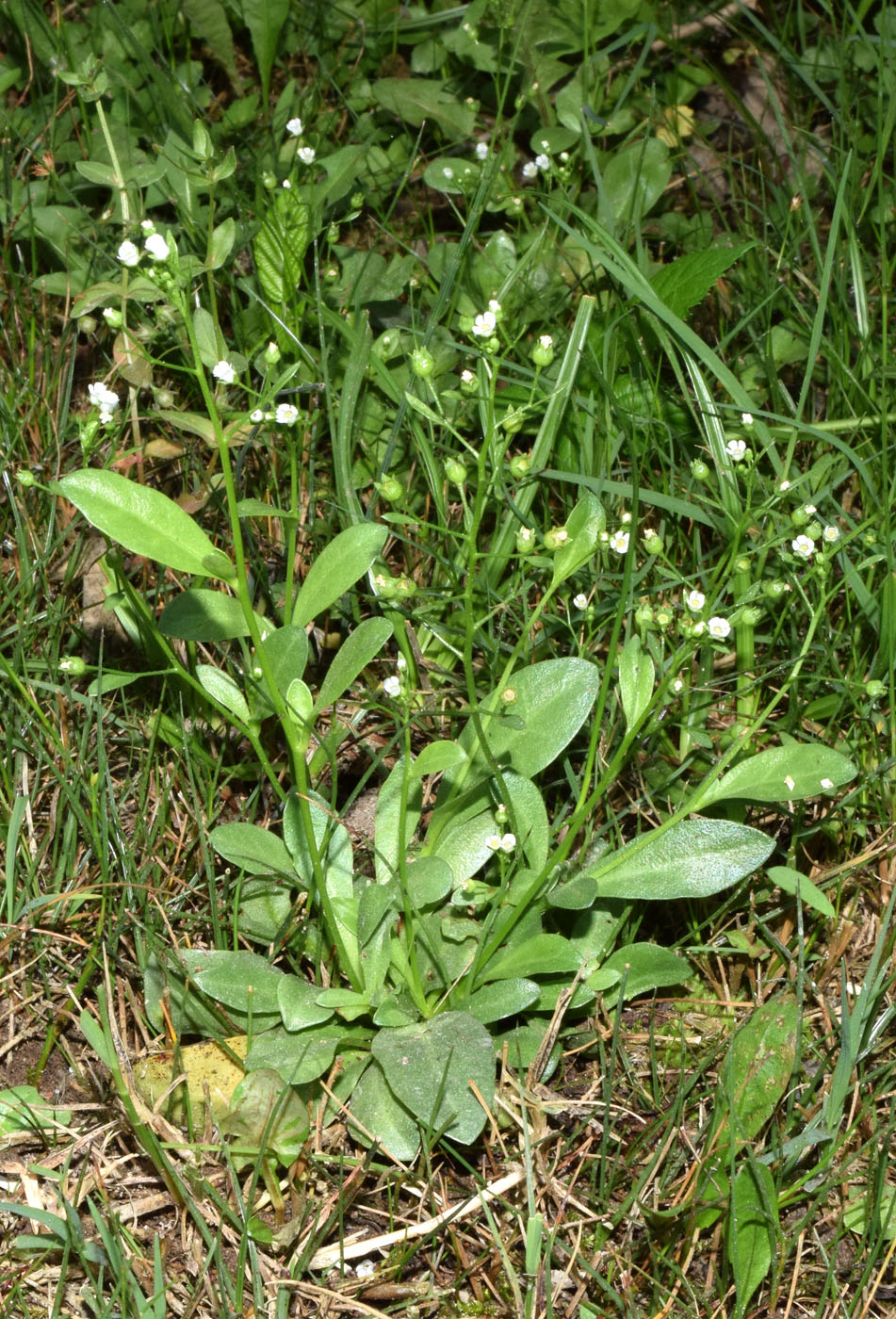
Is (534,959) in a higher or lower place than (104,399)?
lower

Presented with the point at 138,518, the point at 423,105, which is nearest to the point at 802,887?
the point at 138,518

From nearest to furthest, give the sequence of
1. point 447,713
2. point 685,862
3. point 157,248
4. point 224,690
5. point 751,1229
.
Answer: point 157,248 → point 751,1229 → point 447,713 → point 685,862 → point 224,690

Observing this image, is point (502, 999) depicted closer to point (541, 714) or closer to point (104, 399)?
point (541, 714)

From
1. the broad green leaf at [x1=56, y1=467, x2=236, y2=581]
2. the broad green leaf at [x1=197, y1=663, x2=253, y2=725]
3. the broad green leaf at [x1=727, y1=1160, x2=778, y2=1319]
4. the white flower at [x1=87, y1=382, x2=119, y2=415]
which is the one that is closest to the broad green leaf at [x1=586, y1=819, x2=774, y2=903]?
the broad green leaf at [x1=727, y1=1160, x2=778, y2=1319]

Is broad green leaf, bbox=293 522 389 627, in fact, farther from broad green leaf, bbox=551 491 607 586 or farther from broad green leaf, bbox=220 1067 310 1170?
broad green leaf, bbox=220 1067 310 1170

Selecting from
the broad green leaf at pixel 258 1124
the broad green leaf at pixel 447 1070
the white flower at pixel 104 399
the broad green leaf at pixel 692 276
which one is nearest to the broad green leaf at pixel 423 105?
the broad green leaf at pixel 692 276

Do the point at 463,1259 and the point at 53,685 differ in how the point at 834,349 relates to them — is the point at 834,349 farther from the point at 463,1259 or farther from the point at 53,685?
the point at 463,1259
